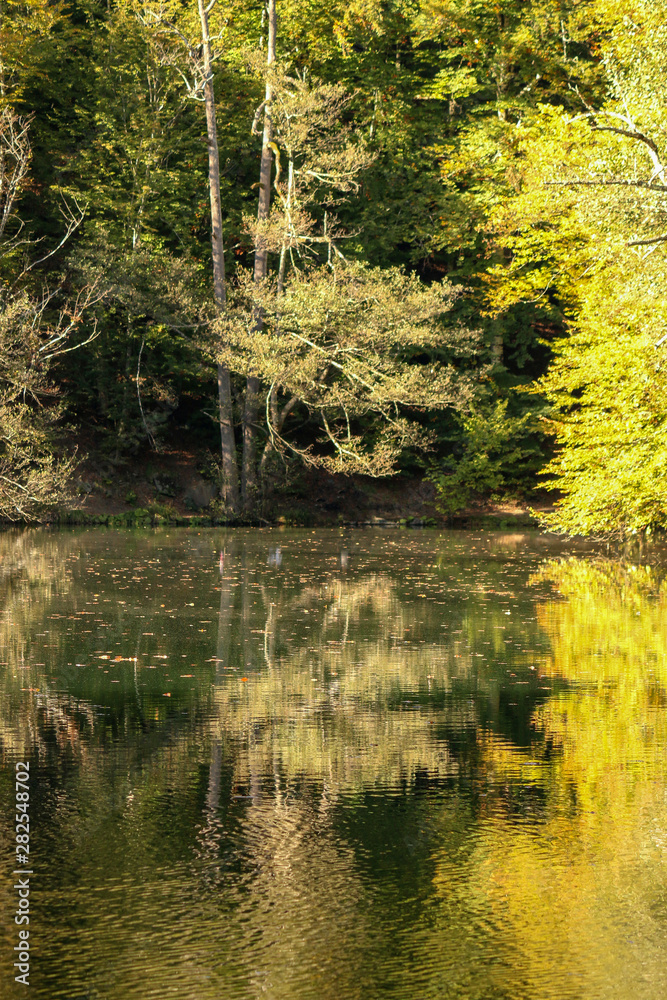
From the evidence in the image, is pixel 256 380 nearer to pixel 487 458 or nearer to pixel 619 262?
pixel 487 458

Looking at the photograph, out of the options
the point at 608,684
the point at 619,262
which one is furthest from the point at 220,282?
the point at 608,684

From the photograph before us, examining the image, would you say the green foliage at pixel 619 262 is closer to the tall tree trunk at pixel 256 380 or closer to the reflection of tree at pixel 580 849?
the tall tree trunk at pixel 256 380

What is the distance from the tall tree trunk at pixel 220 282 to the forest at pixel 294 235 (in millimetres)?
95

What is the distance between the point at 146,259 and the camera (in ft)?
107

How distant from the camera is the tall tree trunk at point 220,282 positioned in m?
33.8

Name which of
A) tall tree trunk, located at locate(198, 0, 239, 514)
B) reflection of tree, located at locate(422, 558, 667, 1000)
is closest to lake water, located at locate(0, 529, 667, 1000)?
reflection of tree, located at locate(422, 558, 667, 1000)

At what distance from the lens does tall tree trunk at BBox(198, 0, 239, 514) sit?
33.8 metres

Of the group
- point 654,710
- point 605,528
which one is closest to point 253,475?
point 605,528

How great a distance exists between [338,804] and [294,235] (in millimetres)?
26893

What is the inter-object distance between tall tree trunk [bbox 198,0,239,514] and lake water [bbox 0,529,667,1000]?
1974cm

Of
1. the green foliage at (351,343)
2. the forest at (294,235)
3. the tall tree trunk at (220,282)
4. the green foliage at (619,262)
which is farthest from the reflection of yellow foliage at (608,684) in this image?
the tall tree trunk at (220,282)

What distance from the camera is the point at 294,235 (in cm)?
3186

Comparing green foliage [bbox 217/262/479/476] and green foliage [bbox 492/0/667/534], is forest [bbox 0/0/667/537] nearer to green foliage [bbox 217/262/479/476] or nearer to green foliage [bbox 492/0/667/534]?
green foliage [bbox 217/262/479/476]

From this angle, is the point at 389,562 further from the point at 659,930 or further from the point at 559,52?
the point at 559,52
